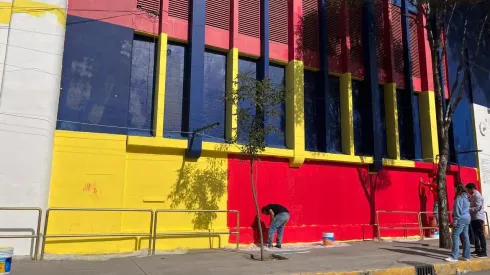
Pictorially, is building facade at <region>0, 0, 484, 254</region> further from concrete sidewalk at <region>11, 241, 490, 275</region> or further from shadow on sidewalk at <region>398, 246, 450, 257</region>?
shadow on sidewalk at <region>398, 246, 450, 257</region>

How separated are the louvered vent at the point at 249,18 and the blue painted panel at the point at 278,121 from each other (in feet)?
4.26

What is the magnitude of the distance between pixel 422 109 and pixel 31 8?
548 inches

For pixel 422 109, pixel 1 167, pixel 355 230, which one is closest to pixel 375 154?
pixel 355 230

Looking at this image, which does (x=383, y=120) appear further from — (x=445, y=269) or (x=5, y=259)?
(x=5, y=259)

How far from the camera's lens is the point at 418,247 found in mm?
11898

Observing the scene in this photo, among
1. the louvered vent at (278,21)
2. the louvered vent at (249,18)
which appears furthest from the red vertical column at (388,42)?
the louvered vent at (249,18)

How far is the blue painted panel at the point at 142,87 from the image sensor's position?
11.0 metres

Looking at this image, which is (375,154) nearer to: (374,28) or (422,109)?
(422,109)

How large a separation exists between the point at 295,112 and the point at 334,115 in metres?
2.18

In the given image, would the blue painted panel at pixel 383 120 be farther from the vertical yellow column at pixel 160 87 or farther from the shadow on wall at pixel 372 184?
the vertical yellow column at pixel 160 87

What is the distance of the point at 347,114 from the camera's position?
14.1 m

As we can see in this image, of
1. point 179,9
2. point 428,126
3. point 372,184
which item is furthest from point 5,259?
point 428,126

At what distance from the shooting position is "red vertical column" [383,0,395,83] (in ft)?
50.6

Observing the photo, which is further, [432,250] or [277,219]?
[277,219]
